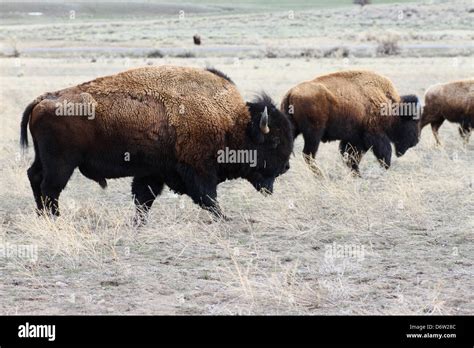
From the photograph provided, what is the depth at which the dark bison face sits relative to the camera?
29.3ft

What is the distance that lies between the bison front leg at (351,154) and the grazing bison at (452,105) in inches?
123

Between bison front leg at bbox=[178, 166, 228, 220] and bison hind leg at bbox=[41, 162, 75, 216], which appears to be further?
bison front leg at bbox=[178, 166, 228, 220]

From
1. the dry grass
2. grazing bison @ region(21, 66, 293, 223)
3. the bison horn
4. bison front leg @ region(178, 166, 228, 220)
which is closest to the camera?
the dry grass

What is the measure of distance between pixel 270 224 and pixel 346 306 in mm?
2651

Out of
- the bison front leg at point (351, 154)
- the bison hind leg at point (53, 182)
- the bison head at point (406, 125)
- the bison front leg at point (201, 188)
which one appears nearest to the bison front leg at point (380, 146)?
the bison front leg at point (351, 154)

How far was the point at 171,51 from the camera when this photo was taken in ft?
152

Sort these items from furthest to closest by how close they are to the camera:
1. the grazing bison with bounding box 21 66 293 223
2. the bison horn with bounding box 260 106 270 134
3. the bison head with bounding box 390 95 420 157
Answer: the bison head with bounding box 390 95 420 157 → the bison horn with bounding box 260 106 270 134 → the grazing bison with bounding box 21 66 293 223

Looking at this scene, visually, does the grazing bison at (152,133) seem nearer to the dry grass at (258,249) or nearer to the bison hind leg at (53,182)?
the bison hind leg at (53,182)

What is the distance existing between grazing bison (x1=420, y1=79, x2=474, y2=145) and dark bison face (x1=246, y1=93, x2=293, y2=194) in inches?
265

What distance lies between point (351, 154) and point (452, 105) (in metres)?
4.13

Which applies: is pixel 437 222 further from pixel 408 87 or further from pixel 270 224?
pixel 408 87

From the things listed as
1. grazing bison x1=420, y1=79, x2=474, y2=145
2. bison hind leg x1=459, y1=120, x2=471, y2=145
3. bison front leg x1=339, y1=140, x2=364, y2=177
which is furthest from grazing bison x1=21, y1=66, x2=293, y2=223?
grazing bison x1=420, y1=79, x2=474, y2=145

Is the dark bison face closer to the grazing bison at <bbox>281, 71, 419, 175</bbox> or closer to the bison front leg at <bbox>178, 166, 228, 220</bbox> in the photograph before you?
the bison front leg at <bbox>178, 166, 228, 220</bbox>
